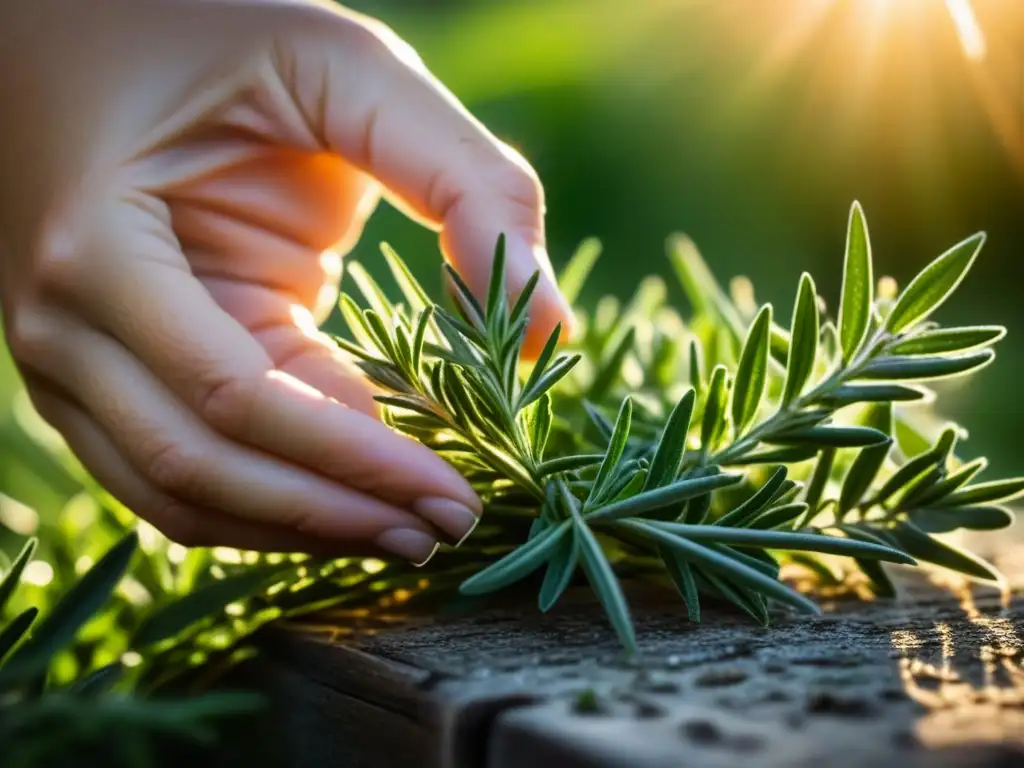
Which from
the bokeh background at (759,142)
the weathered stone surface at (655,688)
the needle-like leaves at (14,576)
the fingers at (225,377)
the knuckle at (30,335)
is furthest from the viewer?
the bokeh background at (759,142)

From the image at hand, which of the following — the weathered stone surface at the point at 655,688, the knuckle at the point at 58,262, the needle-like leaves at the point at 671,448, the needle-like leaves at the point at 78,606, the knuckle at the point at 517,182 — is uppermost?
the knuckle at the point at 517,182

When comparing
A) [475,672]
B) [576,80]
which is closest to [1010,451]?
[475,672]

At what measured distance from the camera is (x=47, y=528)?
74 centimetres

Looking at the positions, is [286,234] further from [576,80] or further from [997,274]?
[576,80]

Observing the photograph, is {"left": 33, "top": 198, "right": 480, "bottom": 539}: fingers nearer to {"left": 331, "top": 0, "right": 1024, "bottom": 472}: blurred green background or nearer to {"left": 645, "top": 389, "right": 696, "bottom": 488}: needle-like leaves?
{"left": 645, "top": 389, "right": 696, "bottom": 488}: needle-like leaves

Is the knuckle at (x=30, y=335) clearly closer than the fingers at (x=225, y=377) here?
No

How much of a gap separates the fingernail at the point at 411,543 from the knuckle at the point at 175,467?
0.41 feet

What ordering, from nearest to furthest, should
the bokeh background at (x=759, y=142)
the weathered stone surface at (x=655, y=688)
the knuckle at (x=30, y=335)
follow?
the weathered stone surface at (x=655, y=688), the knuckle at (x=30, y=335), the bokeh background at (x=759, y=142)

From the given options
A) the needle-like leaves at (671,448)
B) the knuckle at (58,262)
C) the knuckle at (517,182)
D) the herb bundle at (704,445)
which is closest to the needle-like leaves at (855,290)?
the herb bundle at (704,445)

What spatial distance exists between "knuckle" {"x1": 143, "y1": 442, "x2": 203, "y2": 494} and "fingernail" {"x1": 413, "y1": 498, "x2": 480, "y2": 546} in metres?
0.14

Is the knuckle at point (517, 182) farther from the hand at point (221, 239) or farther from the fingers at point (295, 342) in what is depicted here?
the fingers at point (295, 342)

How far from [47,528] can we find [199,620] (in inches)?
9.3

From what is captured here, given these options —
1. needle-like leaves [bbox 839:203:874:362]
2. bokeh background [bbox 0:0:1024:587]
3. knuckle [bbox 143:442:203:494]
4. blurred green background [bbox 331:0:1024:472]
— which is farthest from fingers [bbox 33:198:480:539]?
blurred green background [bbox 331:0:1024:472]

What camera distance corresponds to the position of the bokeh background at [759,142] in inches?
105
